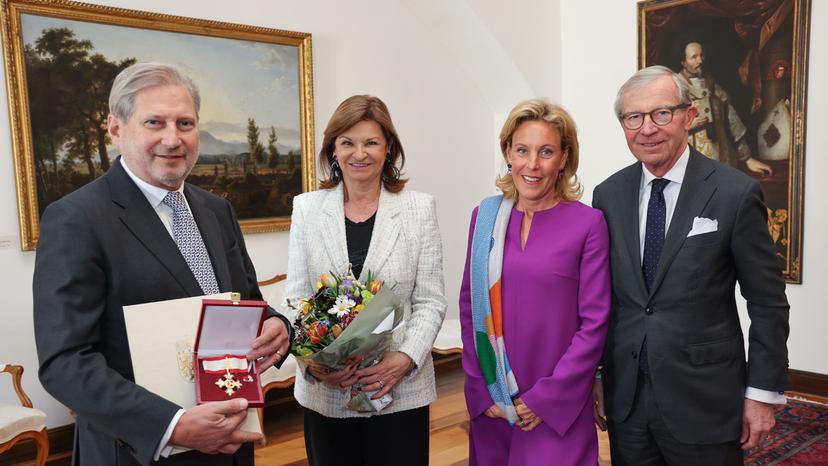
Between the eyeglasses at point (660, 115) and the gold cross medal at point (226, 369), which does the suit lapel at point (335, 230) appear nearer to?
the gold cross medal at point (226, 369)

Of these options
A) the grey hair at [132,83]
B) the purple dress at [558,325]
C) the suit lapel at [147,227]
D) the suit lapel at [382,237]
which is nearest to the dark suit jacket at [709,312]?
the purple dress at [558,325]

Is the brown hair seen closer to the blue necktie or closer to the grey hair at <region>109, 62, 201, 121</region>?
the grey hair at <region>109, 62, 201, 121</region>

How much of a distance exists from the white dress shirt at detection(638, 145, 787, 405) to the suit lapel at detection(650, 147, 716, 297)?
0.08ft

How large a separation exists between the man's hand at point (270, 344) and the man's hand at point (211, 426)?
0.53ft

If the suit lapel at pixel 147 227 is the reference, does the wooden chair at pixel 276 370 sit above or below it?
below

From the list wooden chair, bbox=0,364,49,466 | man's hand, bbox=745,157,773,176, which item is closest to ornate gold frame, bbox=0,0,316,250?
wooden chair, bbox=0,364,49,466

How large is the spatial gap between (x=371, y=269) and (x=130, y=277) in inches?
35.4

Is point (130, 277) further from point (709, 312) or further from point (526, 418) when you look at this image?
point (709, 312)

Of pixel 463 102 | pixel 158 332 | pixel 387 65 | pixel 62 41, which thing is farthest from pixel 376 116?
pixel 463 102

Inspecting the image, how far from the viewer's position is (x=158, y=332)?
1.47 m

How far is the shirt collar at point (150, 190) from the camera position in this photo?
5.34 ft

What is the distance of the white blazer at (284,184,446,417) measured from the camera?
2242mm

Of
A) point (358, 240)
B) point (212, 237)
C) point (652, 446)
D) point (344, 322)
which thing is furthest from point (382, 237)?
point (652, 446)

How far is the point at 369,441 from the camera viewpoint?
225cm
